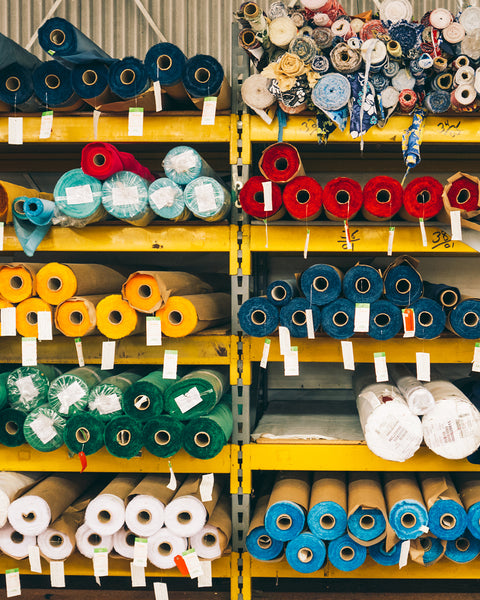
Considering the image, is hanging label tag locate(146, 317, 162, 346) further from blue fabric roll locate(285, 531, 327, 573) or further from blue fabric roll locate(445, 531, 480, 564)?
blue fabric roll locate(445, 531, 480, 564)

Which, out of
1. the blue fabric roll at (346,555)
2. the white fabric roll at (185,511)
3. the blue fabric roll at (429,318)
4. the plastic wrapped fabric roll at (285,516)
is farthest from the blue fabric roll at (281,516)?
the blue fabric roll at (429,318)

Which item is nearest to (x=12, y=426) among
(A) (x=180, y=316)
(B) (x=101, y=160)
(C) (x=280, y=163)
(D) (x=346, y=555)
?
(A) (x=180, y=316)

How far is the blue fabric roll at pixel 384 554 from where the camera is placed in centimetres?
249

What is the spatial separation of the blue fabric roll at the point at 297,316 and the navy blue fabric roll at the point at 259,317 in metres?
0.04

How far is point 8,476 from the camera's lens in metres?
2.72

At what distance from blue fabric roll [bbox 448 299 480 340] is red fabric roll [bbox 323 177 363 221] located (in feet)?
2.32

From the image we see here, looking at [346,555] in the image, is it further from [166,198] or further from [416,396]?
[166,198]

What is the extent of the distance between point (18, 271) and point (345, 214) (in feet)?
5.52

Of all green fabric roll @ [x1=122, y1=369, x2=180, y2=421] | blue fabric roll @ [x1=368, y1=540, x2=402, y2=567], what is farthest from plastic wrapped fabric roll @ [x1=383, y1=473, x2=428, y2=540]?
green fabric roll @ [x1=122, y1=369, x2=180, y2=421]

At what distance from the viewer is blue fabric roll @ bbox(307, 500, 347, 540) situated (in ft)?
8.02

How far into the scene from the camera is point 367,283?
2412 millimetres

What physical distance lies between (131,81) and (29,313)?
1303mm

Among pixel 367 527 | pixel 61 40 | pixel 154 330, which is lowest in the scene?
pixel 367 527

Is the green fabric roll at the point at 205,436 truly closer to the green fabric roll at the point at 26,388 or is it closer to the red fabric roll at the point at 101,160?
the green fabric roll at the point at 26,388
